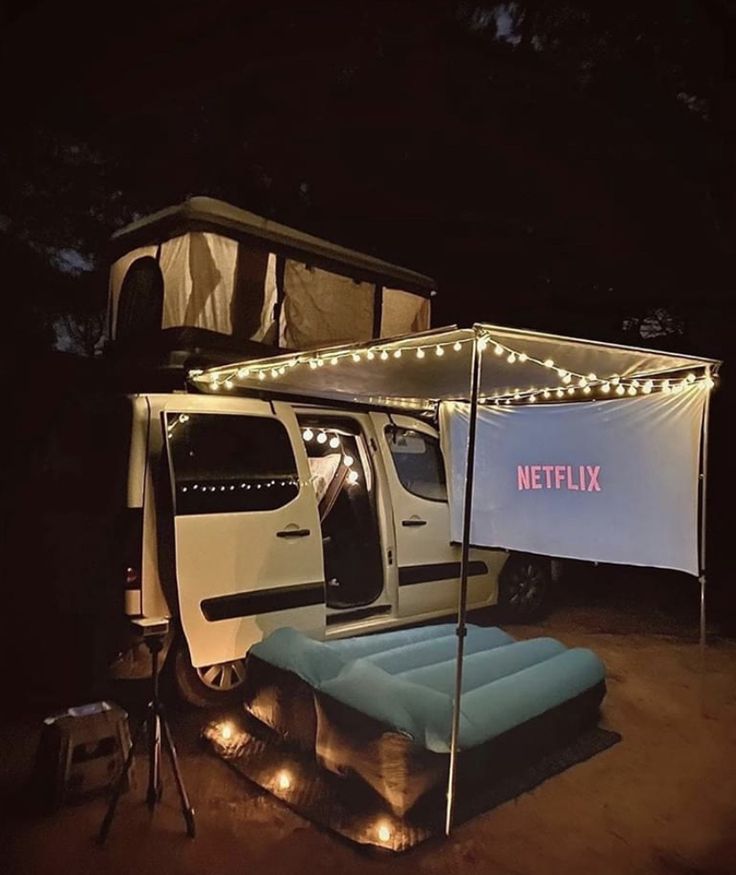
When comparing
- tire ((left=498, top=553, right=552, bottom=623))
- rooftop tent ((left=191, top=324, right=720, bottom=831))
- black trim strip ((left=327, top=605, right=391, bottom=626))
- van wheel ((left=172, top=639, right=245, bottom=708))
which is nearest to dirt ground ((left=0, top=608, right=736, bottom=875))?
van wheel ((left=172, top=639, right=245, bottom=708))

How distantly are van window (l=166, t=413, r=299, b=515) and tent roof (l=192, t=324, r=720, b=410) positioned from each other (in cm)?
48

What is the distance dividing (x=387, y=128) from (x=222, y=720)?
848 cm

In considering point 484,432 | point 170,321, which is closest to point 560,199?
point 484,432

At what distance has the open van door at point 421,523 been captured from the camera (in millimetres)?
5395

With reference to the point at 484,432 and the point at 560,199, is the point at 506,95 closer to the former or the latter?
the point at 560,199

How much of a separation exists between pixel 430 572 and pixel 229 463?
207 cm

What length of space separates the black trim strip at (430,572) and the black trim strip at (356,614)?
240 millimetres

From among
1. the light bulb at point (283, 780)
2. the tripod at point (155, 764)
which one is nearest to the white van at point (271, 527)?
the tripod at point (155, 764)

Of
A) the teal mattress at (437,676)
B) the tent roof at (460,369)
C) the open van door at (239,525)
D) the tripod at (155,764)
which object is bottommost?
the tripod at (155,764)

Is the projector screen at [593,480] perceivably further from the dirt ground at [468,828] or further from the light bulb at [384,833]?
the light bulb at [384,833]

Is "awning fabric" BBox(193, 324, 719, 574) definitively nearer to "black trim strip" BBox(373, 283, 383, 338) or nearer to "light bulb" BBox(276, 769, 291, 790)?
"black trim strip" BBox(373, 283, 383, 338)

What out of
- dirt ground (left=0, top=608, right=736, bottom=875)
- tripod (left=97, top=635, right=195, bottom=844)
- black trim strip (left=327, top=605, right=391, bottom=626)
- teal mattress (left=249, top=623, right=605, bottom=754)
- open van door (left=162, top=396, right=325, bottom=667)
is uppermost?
open van door (left=162, top=396, right=325, bottom=667)

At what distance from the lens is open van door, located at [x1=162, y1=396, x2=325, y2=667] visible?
4035mm

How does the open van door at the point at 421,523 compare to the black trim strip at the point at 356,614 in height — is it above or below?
above
